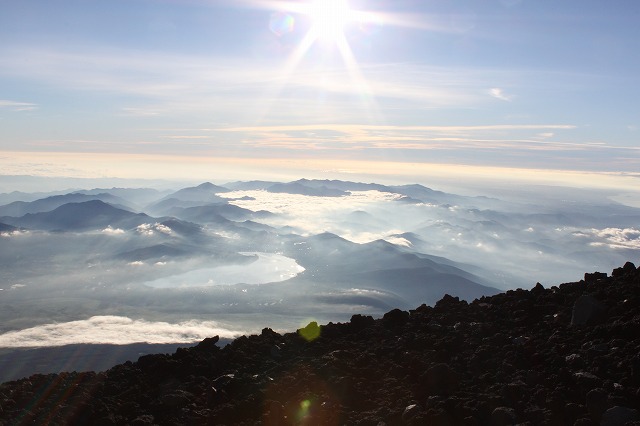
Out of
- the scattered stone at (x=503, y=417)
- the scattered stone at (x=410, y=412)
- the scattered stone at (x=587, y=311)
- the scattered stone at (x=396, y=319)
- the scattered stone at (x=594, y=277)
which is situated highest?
the scattered stone at (x=594, y=277)

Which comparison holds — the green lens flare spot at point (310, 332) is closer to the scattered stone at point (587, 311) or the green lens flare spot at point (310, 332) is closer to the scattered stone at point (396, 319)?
the scattered stone at point (396, 319)

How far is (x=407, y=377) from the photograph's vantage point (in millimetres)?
13719

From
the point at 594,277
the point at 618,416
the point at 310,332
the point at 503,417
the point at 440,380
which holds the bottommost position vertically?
the point at 503,417

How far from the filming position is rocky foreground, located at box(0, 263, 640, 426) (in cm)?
1134

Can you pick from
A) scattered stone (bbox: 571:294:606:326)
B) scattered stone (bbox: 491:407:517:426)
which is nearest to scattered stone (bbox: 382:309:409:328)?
scattered stone (bbox: 571:294:606:326)

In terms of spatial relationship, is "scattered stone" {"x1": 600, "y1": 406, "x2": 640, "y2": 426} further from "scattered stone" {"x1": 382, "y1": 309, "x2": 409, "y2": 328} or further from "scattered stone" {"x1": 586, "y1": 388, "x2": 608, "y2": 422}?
"scattered stone" {"x1": 382, "y1": 309, "x2": 409, "y2": 328}

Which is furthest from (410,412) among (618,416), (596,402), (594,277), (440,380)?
(594,277)

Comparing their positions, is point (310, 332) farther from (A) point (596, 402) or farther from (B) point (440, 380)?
(A) point (596, 402)

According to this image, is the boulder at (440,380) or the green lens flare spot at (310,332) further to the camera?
the green lens flare spot at (310,332)

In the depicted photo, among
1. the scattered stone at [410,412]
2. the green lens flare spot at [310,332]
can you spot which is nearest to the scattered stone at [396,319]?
the green lens flare spot at [310,332]

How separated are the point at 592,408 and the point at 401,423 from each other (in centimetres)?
405

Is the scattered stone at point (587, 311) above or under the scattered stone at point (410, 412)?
above

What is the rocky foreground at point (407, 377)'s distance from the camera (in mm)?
11344

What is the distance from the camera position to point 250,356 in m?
17.3
